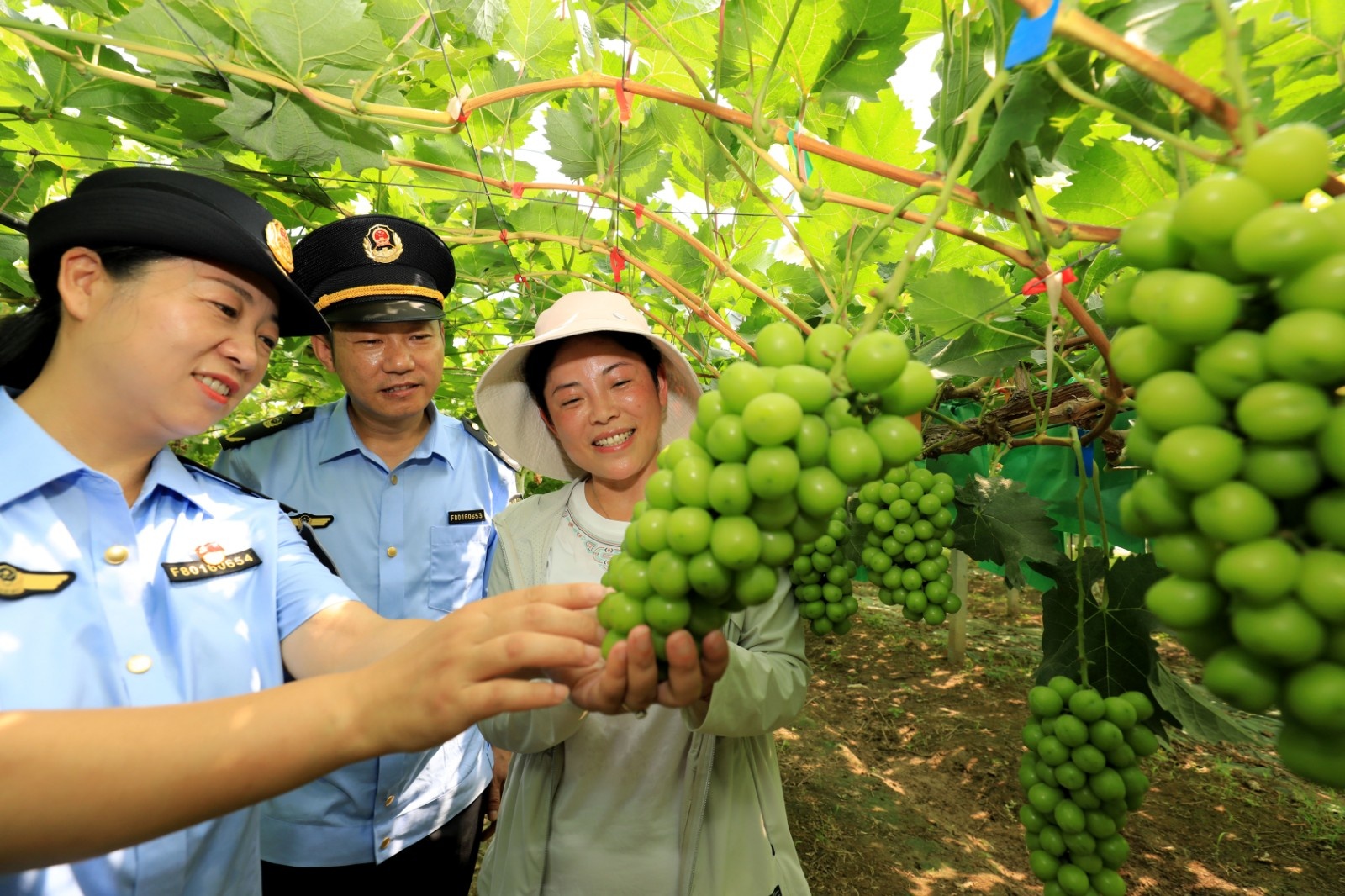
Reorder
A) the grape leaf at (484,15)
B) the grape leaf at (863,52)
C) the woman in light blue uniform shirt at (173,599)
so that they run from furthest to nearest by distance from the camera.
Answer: the grape leaf at (484,15) < the grape leaf at (863,52) < the woman in light blue uniform shirt at (173,599)

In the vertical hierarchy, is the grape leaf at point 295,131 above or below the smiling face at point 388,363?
above

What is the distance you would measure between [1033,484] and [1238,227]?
306 centimetres

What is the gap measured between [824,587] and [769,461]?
150 centimetres

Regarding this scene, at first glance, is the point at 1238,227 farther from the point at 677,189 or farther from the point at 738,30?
the point at 677,189

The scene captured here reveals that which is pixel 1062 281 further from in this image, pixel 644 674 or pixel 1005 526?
pixel 1005 526

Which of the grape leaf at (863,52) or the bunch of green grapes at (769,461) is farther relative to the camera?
the grape leaf at (863,52)

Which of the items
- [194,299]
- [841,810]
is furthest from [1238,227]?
[841,810]

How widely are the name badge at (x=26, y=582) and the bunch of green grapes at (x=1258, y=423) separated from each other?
160 cm

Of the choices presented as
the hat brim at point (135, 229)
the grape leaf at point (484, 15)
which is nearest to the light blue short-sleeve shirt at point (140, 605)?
the hat brim at point (135, 229)

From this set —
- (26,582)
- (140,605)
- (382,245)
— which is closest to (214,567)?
(140,605)

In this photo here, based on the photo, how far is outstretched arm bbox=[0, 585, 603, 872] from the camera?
70 cm

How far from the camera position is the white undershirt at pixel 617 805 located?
1707 mm

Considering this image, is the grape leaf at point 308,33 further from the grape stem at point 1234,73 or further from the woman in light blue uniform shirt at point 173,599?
the grape stem at point 1234,73

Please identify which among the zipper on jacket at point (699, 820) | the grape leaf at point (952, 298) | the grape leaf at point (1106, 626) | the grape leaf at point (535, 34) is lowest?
the zipper on jacket at point (699, 820)
